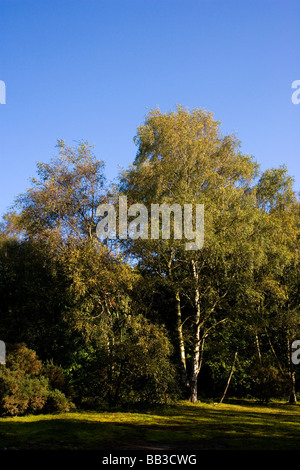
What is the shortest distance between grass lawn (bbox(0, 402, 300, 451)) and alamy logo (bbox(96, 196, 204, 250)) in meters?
8.69

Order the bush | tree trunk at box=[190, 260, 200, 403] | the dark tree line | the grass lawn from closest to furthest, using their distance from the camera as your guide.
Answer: the grass lawn, the bush, the dark tree line, tree trunk at box=[190, 260, 200, 403]

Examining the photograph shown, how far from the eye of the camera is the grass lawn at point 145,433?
977 centimetres

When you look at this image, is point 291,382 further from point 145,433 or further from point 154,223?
point 145,433

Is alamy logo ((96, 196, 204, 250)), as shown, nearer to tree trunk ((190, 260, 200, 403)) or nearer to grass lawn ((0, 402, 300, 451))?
tree trunk ((190, 260, 200, 403))

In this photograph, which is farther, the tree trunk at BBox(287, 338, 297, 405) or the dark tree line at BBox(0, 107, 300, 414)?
the tree trunk at BBox(287, 338, 297, 405)

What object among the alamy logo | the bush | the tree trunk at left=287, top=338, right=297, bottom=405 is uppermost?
the alamy logo

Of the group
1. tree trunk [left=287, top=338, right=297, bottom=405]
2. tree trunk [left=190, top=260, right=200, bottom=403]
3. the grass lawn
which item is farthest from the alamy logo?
tree trunk [left=287, top=338, right=297, bottom=405]

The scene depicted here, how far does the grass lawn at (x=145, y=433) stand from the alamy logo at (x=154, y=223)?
28.5 ft

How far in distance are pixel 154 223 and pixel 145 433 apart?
1203 cm

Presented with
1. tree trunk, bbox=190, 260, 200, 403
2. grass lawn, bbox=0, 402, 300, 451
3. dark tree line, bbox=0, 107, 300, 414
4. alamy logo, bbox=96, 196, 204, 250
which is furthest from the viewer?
tree trunk, bbox=190, 260, 200, 403

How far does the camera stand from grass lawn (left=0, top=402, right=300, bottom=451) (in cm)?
977
